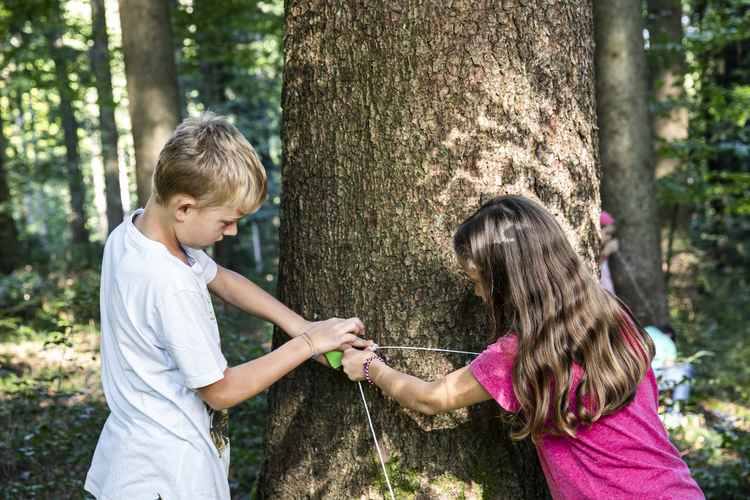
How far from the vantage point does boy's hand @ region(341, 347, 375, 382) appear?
1964 mm

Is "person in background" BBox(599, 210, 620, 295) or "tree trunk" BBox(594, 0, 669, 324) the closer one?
"person in background" BBox(599, 210, 620, 295)

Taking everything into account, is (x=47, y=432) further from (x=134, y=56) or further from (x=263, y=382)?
(x=134, y=56)

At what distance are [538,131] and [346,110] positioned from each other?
734 mm

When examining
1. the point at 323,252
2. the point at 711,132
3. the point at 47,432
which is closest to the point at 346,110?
the point at 323,252

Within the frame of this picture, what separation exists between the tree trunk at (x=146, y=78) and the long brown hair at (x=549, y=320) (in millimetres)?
5404

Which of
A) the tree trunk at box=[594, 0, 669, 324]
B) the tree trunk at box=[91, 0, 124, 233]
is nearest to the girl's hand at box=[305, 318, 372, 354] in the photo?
the tree trunk at box=[594, 0, 669, 324]

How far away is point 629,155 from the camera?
5.82 meters

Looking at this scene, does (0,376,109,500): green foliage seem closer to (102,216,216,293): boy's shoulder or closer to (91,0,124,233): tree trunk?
(102,216,216,293): boy's shoulder

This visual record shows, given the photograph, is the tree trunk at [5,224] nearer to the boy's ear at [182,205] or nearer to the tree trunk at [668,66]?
the boy's ear at [182,205]

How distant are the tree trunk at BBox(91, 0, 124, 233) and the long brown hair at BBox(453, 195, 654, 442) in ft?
34.4

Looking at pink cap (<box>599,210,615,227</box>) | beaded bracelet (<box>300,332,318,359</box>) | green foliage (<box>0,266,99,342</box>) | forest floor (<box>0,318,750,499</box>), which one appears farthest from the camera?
green foliage (<box>0,266,99,342</box>)

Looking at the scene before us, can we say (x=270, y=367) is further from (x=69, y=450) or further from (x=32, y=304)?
(x=32, y=304)

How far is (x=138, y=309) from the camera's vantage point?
170 cm

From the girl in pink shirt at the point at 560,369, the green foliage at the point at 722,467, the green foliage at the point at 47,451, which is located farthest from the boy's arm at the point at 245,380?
the green foliage at the point at 722,467
